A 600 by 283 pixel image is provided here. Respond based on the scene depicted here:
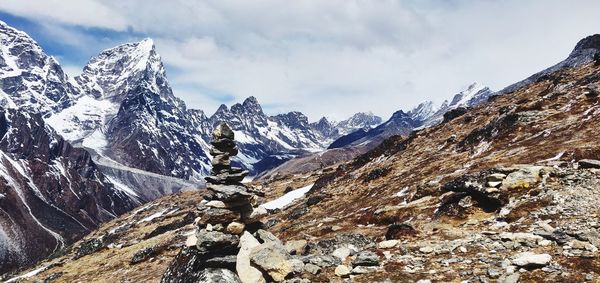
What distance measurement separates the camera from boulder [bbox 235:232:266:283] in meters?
18.8

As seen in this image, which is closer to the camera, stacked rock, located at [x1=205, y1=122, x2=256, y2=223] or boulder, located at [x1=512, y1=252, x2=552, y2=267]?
boulder, located at [x1=512, y1=252, x2=552, y2=267]

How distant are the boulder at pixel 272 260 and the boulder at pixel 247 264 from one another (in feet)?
1.03

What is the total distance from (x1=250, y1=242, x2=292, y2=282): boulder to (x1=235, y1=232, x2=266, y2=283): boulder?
0.31 metres

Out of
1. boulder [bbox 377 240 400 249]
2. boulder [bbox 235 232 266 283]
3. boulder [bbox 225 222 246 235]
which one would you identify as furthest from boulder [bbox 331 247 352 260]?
boulder [bbox 225 222 246 235]

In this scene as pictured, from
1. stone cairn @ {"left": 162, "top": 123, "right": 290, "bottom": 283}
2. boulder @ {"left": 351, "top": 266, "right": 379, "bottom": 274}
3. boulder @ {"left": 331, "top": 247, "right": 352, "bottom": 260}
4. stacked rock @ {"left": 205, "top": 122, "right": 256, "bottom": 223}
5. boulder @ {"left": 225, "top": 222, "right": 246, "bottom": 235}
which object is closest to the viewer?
boulder @ {"left": 351, "top": 266, "right": 379, "bottom": 274}

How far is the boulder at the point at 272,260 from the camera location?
18172 millimetres

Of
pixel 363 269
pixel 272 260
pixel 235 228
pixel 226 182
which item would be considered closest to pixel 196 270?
pixel 235 228

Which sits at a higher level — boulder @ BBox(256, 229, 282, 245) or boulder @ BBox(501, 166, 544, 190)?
boulder @ BBox(256, 229, 282, 245)

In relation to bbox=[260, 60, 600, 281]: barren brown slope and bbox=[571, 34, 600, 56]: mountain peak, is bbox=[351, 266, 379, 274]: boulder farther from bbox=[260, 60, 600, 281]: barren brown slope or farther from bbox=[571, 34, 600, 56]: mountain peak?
bbox=[571, 34, 600, 56]: mountain peak

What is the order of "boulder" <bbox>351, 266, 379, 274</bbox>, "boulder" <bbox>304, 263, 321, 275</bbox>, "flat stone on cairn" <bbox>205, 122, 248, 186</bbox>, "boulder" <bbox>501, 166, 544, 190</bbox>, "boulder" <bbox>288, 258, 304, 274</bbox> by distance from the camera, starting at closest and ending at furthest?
"boulder" <bbox>351, 266, 379, 274</bbox>, "boulder" <bbox>288, 258, 304, 274</bbox>, "boulder" <bbox>304, 263, 321, 275</bbox>, "flat stone on cairn" <bbox>205, 122, 248, 186</bbox>, "boulder" <bbox>501, 166, 544, 190</bbox>

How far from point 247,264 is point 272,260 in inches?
59.6

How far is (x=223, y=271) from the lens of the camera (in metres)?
19.2

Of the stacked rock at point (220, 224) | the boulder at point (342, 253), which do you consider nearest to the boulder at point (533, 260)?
the boulder at point (342, 253)

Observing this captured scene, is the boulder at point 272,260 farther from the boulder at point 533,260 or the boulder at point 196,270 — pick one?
the boulder at point 533,260
